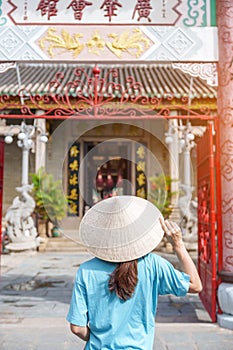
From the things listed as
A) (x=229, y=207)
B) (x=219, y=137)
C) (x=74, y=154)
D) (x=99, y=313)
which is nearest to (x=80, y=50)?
(x=219, y=137)

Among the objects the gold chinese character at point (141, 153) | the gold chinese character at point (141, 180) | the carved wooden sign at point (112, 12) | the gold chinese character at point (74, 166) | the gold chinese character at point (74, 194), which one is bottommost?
the gold chinese character at point (74, 194)

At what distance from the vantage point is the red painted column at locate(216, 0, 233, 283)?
3.80 meters

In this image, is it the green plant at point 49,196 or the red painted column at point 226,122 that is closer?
A: the red painted column at point 226,122

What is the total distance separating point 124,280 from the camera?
1318mm

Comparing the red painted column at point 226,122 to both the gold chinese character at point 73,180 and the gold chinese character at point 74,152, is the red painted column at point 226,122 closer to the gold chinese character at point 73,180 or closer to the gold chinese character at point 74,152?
the gold chinese character at point 73,180

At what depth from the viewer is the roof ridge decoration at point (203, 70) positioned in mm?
4086

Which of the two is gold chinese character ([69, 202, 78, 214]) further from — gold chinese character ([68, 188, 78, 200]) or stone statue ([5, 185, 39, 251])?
stone statue ([5, 185, 39, 251])

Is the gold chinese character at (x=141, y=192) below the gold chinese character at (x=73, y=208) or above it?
above

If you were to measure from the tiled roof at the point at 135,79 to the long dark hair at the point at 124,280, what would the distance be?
8.42m

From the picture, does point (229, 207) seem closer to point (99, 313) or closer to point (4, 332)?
point (4, 332)

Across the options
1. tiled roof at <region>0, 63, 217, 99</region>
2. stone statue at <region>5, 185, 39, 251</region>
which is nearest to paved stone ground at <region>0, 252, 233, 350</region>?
stone statue at <region>5, 185, 39, 251</region>

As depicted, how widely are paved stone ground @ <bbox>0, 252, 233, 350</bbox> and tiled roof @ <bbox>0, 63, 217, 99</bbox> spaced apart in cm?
531

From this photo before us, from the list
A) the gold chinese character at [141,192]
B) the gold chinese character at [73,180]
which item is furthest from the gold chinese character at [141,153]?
the gold chinese character at [73,180]

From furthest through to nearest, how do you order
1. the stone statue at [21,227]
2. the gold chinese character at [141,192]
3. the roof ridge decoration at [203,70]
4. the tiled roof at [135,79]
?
1. the gold chinese character at [141,192]
2. the tiled roof at [135,79]
3. the stone statue at [21,227]
4. the roof ridge decoration at [203,70]
